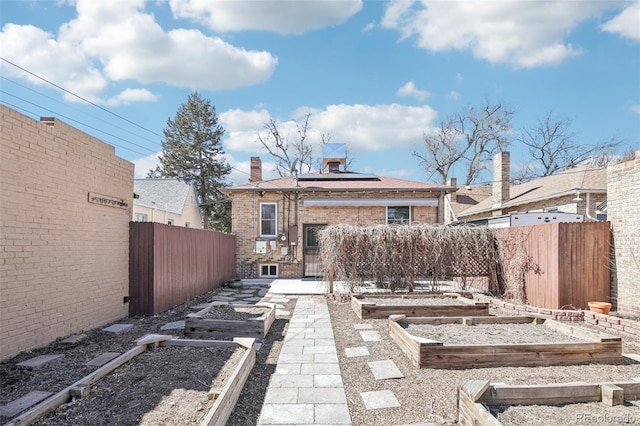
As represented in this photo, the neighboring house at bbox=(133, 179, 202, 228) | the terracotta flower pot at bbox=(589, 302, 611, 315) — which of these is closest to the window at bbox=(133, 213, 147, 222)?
the neighboring house at bbox=(133, 179, 202, 228)

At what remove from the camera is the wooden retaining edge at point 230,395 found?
2678mm

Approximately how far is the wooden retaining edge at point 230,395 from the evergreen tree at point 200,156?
988 inches

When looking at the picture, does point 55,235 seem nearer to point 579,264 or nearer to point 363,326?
point 363,326

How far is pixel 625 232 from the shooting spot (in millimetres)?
6656

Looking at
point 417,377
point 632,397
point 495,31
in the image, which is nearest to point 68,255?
point 417,377

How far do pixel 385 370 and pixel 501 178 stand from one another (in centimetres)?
1506

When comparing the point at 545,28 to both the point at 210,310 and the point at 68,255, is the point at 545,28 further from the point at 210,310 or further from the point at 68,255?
the point at 68,255

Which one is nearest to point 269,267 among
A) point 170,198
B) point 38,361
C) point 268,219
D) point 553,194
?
point 268,219

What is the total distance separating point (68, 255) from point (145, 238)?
179 cm

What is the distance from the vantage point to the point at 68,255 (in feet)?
17.6

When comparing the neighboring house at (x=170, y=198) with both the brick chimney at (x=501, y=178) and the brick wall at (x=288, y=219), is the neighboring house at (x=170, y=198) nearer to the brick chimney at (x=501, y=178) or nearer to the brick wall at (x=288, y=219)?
the brick wall at (x=288, y=219)

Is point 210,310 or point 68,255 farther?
point 210,310

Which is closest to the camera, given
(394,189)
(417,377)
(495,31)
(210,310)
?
(417,377)

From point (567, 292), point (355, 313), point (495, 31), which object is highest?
point (495, 31)
